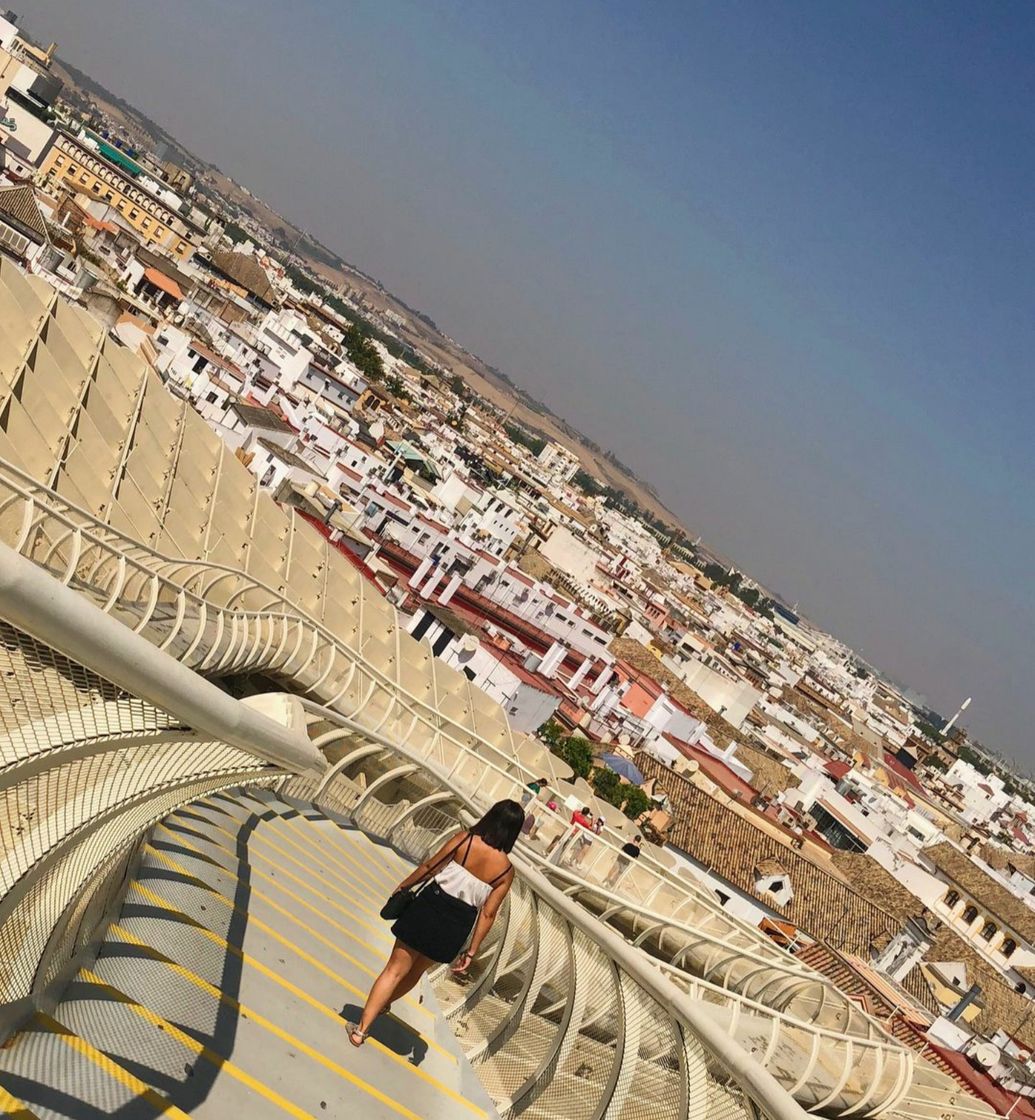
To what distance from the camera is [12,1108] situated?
→ 2248 mm

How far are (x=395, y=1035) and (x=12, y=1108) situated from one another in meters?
1.93

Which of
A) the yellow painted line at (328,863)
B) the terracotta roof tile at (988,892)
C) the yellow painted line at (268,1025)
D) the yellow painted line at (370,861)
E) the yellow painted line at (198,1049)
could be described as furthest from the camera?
the terracotta roof tile at (988,892)

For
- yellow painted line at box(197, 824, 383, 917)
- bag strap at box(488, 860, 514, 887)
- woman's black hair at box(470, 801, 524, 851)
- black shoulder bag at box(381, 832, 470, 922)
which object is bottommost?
yellow painted line at box(197, 824, 383, 917)

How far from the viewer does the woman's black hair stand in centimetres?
358

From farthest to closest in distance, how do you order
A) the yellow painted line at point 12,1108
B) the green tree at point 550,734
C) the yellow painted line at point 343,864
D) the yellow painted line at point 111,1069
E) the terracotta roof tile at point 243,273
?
the terracotta roof tile at point 243,273, the green tree at point 550,734, the yellow painted line at point 343,864, the yellow painted line at point 111,1069, the yellow painted line at point 12,1108

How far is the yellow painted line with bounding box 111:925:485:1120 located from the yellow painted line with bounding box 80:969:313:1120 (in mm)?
276

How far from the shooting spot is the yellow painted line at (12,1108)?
2.23 meters

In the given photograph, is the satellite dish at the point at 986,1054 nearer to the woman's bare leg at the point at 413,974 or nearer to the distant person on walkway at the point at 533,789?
the distant person on walkway at the point at 533,789

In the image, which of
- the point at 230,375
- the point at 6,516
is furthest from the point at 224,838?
the point at 230,375

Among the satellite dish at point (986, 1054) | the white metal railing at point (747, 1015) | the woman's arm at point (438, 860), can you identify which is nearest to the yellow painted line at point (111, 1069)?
the woman's arm at point (438, 860)

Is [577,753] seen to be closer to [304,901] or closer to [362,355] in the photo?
[304,901]

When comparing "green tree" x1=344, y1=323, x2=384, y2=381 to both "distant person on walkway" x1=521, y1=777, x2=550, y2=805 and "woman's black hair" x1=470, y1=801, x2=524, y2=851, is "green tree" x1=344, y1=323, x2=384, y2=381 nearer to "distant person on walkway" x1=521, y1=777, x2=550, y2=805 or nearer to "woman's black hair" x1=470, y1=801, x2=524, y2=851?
"distant person on walkway" x1=521, y1=777, x2=550, y2=805

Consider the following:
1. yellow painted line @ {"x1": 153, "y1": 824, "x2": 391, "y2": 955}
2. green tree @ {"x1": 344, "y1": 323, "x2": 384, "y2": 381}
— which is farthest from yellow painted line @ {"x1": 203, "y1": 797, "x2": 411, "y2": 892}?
green tree @ {"x1": 344, "y1": 323, "x2": 384, "y2": 381}

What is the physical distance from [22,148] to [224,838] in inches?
3200
